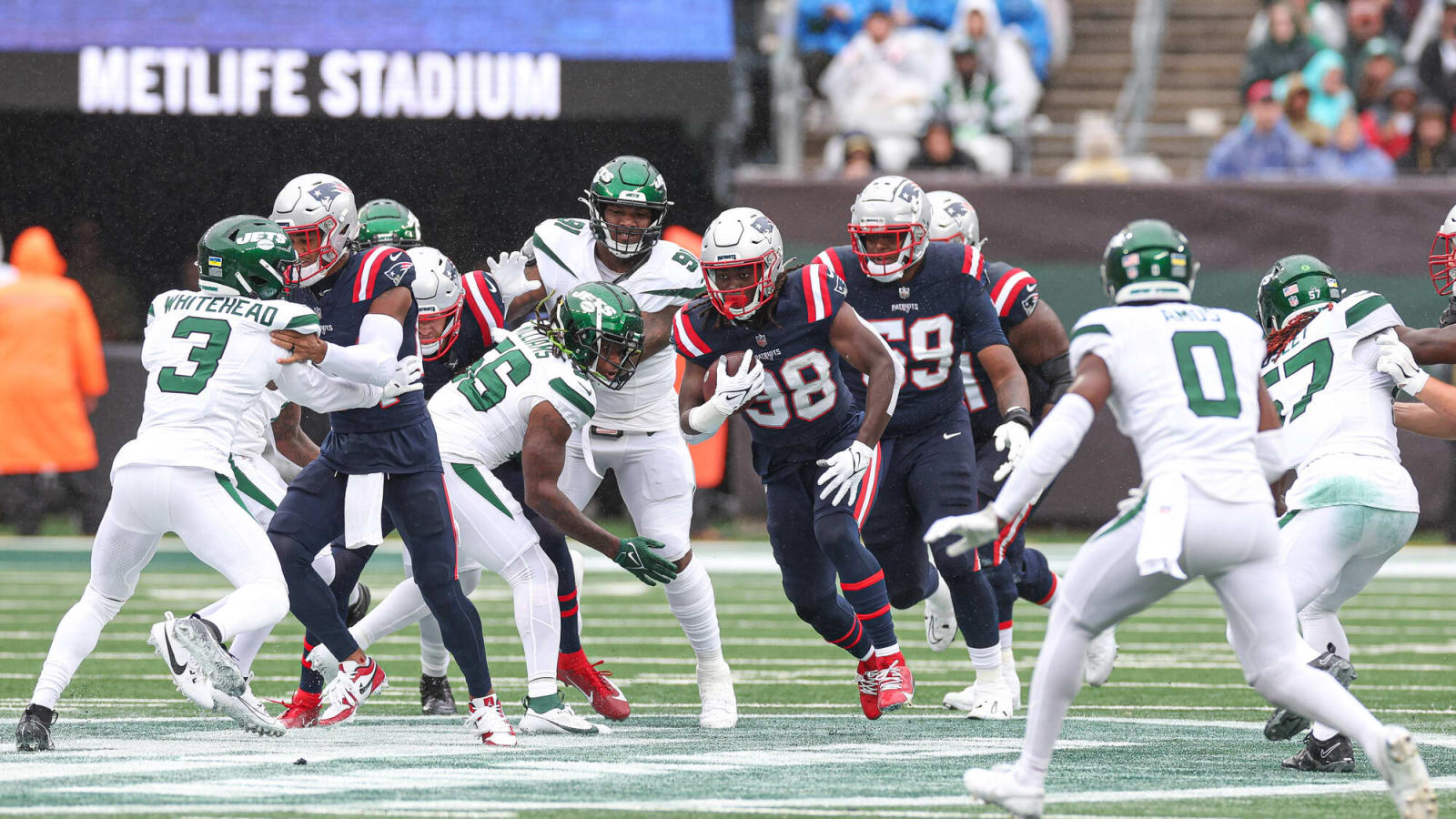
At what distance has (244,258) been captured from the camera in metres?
5.70

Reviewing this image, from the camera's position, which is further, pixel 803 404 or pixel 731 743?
pixel 803 404

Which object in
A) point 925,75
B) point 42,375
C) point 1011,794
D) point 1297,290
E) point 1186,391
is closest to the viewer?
point 1011,794

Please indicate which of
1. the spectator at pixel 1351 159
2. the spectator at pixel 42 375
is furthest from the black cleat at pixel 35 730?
the spectator at pixel 1351 159

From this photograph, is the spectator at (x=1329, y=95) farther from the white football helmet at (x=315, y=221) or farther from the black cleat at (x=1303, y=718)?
the white football helmet at (x=315, y=221)

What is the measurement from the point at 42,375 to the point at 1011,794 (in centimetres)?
1072

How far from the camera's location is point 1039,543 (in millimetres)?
12930

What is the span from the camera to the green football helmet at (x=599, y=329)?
611 centimetres

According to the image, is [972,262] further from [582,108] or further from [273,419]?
[582,108]

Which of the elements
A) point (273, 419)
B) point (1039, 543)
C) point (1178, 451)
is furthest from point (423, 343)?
point (1039, 543)

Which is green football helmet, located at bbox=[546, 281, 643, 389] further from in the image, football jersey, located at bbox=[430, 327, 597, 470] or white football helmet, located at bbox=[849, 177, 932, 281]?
white football helmet, located at bbox=[849, 177, 932, 281]

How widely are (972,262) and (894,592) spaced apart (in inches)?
47.4

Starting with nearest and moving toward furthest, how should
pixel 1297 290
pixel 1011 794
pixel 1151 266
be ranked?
pixel 1011 794, pixel 1151 266, pixel 1297 290

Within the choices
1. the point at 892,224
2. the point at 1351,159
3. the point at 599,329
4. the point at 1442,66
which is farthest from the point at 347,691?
the point at 1442,66

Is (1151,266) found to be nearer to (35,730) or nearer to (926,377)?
(926,377)
